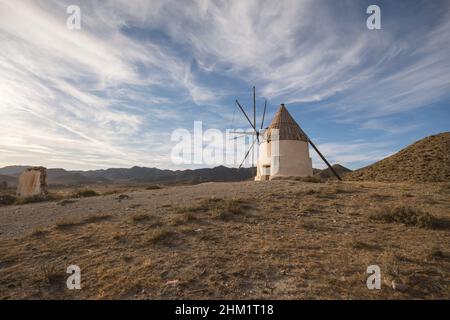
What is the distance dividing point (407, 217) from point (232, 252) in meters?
5.12

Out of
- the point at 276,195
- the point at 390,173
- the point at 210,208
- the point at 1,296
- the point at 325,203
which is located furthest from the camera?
the point at 390,173

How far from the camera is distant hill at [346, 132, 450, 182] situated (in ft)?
70.0

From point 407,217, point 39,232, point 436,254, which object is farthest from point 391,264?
point 39,232

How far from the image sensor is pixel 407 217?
7254 mm

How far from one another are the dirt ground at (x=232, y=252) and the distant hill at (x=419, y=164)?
47.4ft

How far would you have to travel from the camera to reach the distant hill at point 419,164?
21.3m

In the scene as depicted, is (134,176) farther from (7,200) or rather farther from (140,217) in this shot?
(140,217)

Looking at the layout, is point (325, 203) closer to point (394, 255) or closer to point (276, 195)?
point (276, 195)

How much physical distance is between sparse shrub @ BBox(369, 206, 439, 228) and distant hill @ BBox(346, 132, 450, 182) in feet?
53.0

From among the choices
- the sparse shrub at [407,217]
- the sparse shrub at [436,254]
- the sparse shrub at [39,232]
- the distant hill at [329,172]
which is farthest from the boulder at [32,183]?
the distant hill at [329,172]
